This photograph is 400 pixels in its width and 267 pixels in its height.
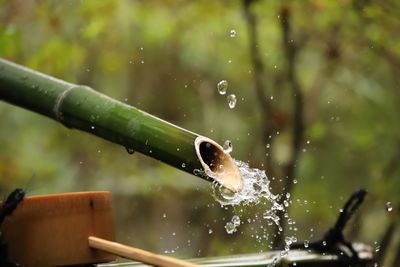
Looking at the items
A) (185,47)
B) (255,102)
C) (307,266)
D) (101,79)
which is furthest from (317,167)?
(307,266)

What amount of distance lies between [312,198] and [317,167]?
0.25 meters

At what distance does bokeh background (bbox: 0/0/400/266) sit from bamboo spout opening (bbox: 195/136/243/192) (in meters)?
2.40

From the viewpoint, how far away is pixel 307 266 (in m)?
2.09

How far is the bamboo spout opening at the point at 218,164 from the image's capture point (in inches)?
63.6

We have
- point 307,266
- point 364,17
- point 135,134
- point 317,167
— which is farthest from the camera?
point 317,167

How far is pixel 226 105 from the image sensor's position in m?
5.84

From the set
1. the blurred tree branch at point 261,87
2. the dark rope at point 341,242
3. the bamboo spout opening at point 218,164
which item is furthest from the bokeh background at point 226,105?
the bamboo spout opening at point 218,164

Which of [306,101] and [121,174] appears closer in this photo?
[306,101]

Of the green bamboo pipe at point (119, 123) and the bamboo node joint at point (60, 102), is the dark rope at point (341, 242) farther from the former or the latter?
the bamboo node joint at point (60, 102)

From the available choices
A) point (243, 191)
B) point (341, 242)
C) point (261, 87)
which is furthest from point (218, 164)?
point (261, 87)

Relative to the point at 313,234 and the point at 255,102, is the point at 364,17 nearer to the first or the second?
the point at 255,102

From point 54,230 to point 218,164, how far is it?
13.8 inches

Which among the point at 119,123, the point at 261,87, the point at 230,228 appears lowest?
the point at 119,123

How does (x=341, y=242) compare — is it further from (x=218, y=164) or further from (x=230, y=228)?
(x=230, y=228)
